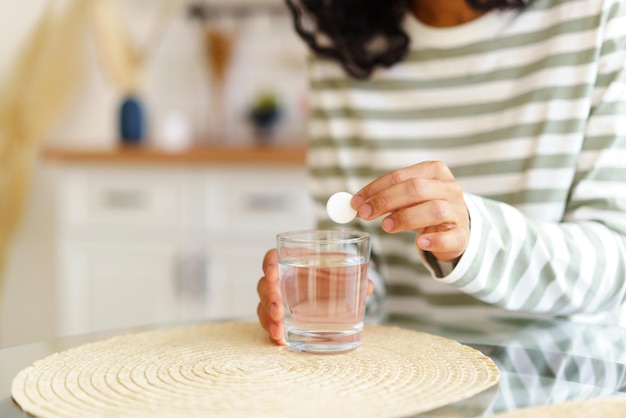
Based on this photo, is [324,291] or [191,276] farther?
[191,276]

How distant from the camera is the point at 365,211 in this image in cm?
75

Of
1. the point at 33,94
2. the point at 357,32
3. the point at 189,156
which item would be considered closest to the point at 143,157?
the point at 189,156

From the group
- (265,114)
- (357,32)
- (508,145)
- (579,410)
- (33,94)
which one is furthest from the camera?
(33,94)

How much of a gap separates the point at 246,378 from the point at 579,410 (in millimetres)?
249

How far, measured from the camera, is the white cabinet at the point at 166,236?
224 centimetres

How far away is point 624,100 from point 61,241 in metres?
1.93

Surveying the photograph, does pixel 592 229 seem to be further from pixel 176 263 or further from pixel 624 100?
pixel 176 263

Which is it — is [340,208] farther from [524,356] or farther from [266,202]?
[266,202]

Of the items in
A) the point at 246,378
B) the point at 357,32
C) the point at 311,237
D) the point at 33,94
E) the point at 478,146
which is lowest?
the point at 246,378

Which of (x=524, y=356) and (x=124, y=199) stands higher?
(x=124, y=199)

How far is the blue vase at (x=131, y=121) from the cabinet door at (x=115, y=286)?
0.39m

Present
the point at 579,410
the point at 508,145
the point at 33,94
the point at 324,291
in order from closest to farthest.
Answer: the point at 579,410, the point at 324,291, the point at 508,145, the point at 33,94

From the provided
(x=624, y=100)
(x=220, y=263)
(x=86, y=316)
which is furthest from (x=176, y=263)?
(x=624, y=100)

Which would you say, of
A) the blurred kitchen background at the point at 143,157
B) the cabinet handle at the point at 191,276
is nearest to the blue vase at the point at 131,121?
the blurred kitchen background at the point at 143,157
